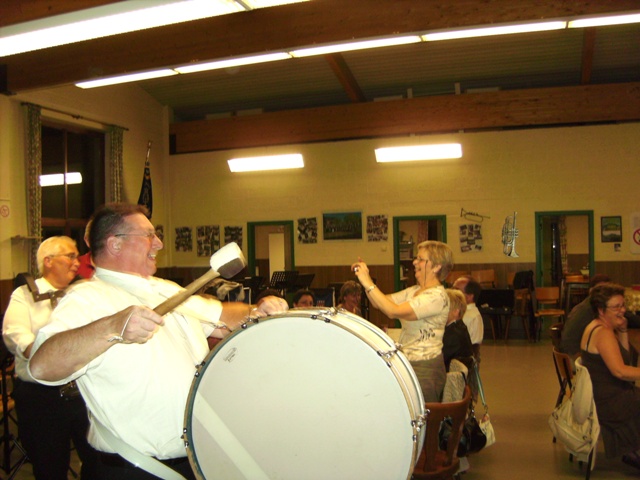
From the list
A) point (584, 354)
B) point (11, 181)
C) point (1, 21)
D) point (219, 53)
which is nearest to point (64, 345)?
point (584, 354)

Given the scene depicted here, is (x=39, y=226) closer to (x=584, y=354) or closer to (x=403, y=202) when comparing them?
(x=403, y=202)

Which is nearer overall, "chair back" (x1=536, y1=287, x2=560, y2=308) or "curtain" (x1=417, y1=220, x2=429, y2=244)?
"chair back" (x1=536, y1=287, x2=560, y2=308)

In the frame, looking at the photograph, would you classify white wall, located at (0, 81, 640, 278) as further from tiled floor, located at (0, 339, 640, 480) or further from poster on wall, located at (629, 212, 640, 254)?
tiled floor, located at (0, 339, 640, 480)

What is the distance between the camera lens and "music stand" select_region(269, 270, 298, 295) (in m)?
9.66

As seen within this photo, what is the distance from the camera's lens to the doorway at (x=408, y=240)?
1126 cm

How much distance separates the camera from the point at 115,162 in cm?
1094

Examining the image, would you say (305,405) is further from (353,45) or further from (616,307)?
(353,45)

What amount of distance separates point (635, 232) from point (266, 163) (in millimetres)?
6771

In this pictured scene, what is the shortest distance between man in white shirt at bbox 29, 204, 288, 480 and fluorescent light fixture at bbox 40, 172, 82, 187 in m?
8.69

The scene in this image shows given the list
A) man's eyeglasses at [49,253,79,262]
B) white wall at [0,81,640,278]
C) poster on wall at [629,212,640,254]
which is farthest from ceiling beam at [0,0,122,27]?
poster on wall at [629,212,640,254]

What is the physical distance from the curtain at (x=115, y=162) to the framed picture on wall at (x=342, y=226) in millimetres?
3960

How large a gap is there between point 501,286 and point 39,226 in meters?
7.97

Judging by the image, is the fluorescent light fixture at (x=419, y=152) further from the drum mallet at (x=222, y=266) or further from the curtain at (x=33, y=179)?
the drum mallet at (x=222, y=266)

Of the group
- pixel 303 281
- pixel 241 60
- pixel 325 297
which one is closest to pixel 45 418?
pixel 241 60
